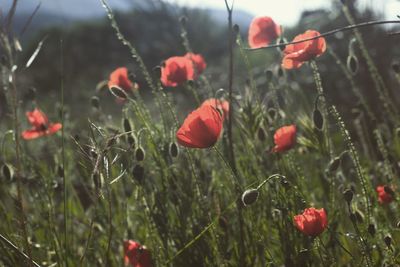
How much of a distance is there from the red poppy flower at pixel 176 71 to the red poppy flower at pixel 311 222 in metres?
0.94

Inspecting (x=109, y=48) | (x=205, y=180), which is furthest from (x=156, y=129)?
(x=109, y=48)

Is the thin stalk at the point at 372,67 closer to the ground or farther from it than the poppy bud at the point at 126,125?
farther from it

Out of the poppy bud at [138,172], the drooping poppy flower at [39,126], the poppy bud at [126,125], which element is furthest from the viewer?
the drooping poppy flower at [39,126]

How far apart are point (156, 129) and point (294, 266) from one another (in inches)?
26.0

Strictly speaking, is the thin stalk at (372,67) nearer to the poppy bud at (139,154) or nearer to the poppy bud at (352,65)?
the poppy bud at (352,65)

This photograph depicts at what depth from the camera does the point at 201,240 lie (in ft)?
5.73

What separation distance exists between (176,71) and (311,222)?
98 centimetres

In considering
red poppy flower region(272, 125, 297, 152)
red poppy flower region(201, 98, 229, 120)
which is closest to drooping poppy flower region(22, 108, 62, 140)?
red poppy flower region(201, 98, 229, 120)

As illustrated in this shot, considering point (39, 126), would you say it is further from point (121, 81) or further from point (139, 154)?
point (139, 154)

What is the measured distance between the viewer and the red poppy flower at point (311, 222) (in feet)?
4.36

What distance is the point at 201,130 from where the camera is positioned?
1443 millimetres

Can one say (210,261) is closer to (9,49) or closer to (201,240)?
(201,240)

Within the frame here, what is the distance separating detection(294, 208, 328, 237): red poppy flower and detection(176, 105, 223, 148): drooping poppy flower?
0.98ft

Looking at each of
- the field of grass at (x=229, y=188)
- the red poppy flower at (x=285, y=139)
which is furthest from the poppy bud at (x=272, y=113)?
the red poppy flower at (x=285, y=139)
